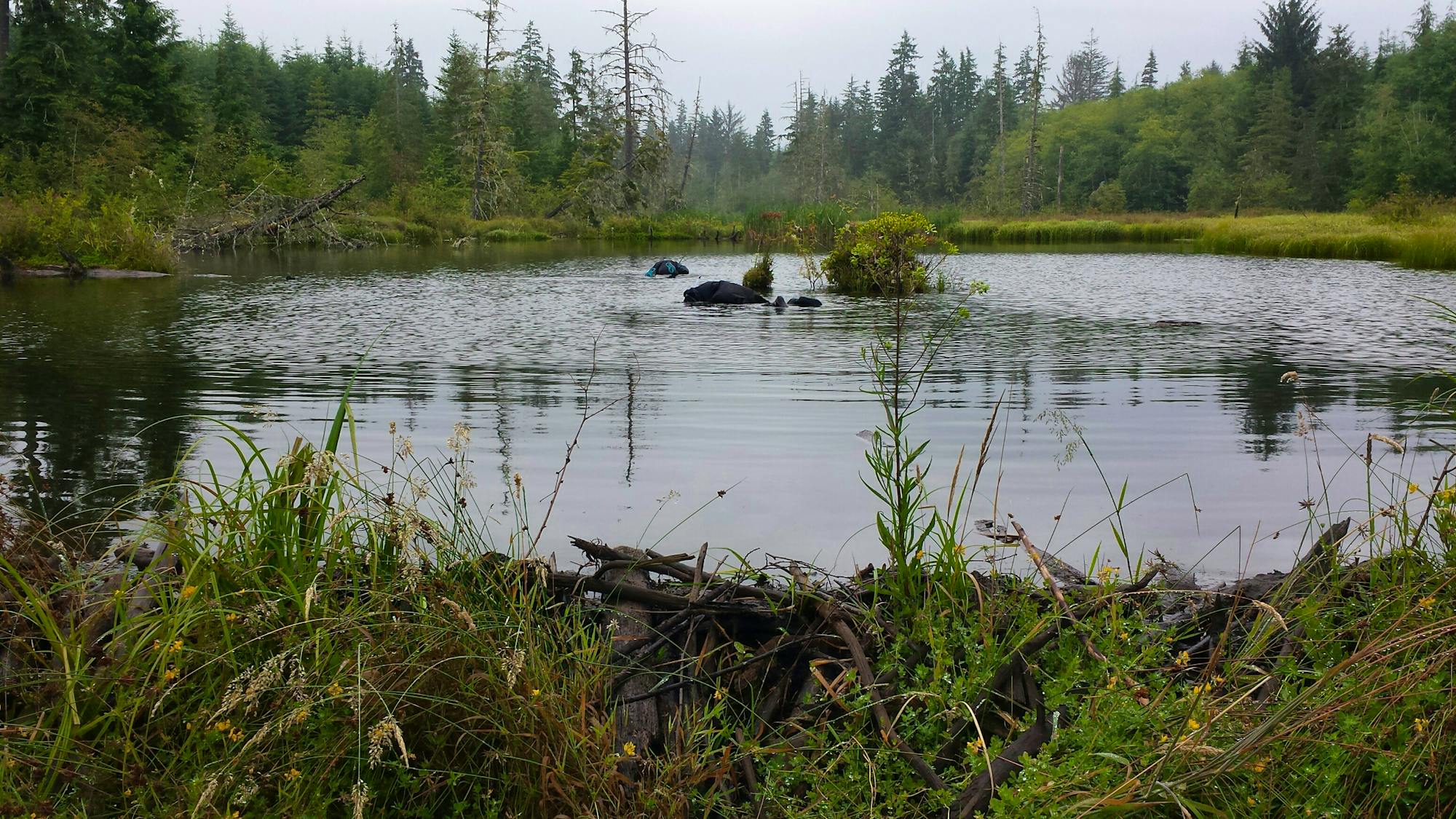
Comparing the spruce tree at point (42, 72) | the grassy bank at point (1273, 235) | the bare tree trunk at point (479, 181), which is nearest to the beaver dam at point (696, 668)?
the grassy bank at point (1273, 235)

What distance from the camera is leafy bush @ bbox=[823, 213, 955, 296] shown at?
372 centimetres

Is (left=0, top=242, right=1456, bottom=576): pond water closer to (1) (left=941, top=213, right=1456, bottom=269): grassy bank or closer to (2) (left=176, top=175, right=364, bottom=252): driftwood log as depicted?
(1) (left=941, top=213, right=1456, bottom=269): grassy bank

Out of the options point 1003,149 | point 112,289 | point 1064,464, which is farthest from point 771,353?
point 1003,149

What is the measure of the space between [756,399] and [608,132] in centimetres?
5061

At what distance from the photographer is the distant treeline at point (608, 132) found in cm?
3956

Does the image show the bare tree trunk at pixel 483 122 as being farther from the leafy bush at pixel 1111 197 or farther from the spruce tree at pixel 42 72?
the leafy bush at pixel 1111 197

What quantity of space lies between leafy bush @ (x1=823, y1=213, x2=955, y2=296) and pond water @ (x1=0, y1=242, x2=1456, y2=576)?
3.16 ft

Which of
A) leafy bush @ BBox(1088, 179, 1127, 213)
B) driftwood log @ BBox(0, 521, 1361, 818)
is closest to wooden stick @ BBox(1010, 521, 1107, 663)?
driftwood log @ BBox(0, 521, 1361, 818)

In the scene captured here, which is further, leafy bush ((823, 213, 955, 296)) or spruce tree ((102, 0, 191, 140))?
spruce tree ((102, 0, 191, 140))

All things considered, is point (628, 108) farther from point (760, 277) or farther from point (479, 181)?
point (760, 277)

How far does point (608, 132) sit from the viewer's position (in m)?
55.7

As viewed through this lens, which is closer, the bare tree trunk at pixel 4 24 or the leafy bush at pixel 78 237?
the leafy bush at pixel 78 237

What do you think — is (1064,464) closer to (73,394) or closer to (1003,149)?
(73,394)

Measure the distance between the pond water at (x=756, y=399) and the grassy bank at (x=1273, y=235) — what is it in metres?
7.62
